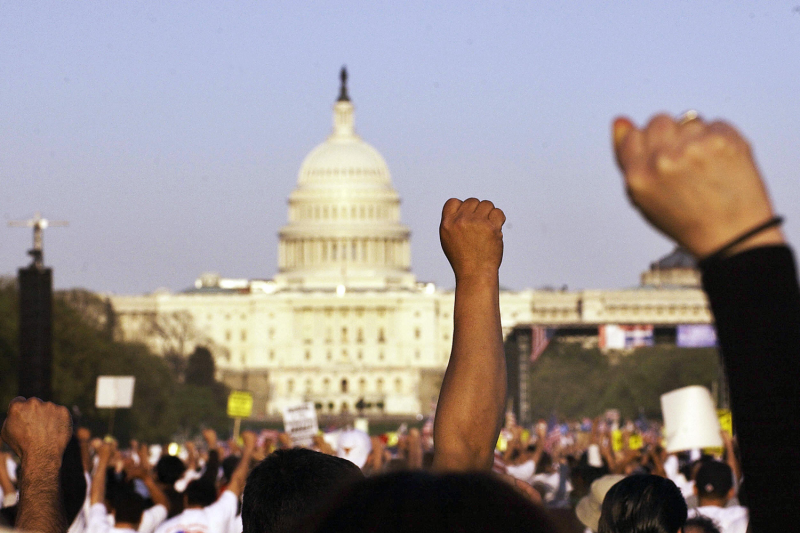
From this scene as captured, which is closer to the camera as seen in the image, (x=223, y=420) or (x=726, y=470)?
(x=726, y=470)

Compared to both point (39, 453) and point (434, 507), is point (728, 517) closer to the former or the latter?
point (39, 453)

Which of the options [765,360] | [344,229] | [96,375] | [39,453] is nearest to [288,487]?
[39,453]

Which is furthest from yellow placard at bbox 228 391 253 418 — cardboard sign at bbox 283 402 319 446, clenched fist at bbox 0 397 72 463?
clenched fist at bbox 0 397 72 463

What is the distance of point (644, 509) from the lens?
4746 mm

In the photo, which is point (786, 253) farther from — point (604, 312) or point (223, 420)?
point (604, 312)

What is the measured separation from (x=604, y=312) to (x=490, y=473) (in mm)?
169929

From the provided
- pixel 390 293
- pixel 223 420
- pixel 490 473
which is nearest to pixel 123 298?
pixel 390 293

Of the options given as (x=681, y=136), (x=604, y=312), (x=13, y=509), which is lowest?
(x=13, y=509)

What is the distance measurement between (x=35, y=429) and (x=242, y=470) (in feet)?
15.8

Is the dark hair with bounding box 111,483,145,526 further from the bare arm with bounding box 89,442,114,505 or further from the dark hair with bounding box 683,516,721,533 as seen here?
the dark hair with bounding box 683,516,721,533

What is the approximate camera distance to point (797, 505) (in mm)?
2186

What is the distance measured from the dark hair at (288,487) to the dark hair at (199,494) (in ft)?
14.3

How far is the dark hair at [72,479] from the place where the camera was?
6.49 m

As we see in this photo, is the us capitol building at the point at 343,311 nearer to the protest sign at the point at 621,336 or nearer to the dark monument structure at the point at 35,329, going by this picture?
the protest sign at the point at 621,336
